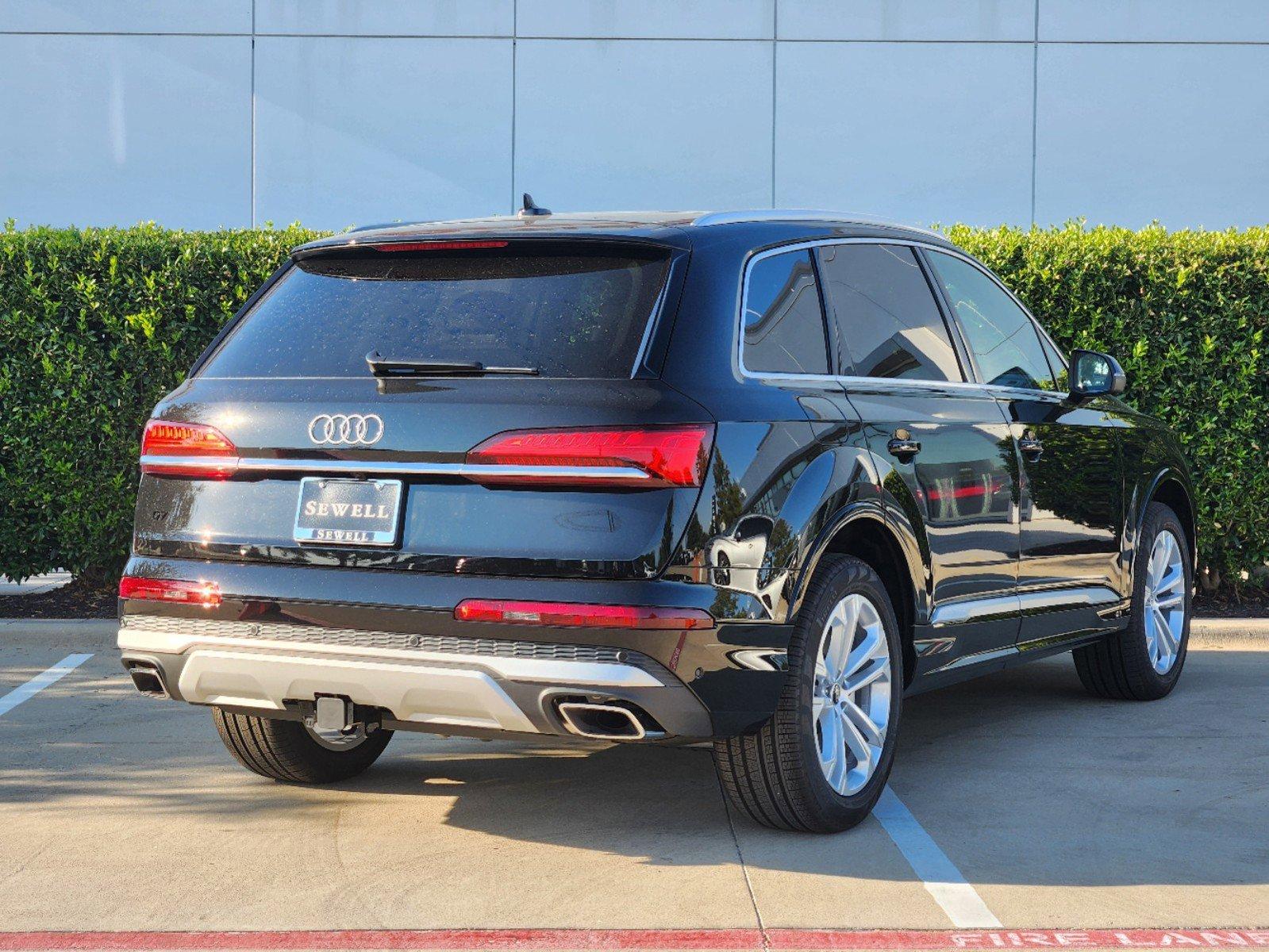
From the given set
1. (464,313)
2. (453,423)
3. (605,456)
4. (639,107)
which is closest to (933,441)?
(605,456)

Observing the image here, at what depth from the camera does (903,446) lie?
514 centimetres

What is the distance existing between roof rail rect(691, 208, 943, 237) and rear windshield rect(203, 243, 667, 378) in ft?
1.29

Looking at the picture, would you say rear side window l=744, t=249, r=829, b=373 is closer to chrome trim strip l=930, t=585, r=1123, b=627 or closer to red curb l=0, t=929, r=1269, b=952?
chrome trim strip l=930, t=585, r=1123, b=627

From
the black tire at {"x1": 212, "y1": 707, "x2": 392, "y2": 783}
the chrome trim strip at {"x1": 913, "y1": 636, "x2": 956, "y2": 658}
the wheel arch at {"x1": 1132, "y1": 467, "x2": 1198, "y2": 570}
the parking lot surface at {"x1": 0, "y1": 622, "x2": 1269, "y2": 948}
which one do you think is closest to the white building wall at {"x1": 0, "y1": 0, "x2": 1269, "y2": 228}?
the wheel arch at {"x1": 1132, "y1": 467, "x2": 1198, "y2": 570}

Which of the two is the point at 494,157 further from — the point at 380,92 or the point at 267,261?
the point at 267,261

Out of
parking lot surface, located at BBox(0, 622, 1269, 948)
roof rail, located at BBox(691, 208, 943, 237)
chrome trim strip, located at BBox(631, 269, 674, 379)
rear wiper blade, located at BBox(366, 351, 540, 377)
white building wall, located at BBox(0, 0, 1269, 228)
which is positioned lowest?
parking lot surface, located at BBox(0, 622, 1269, 948)

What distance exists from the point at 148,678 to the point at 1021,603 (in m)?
3.03

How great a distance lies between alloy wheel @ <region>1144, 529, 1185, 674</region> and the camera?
283 inches

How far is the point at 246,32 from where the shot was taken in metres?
14.3

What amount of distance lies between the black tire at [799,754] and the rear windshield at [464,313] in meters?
0.92

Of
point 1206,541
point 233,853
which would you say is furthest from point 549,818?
point 1206,541

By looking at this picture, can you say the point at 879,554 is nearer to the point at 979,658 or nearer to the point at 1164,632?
the point at 979,658

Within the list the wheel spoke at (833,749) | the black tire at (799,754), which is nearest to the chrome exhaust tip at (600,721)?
the black tire at (799,754)

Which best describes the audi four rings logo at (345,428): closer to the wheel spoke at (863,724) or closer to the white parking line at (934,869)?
the wheel spoke at (863,724)
